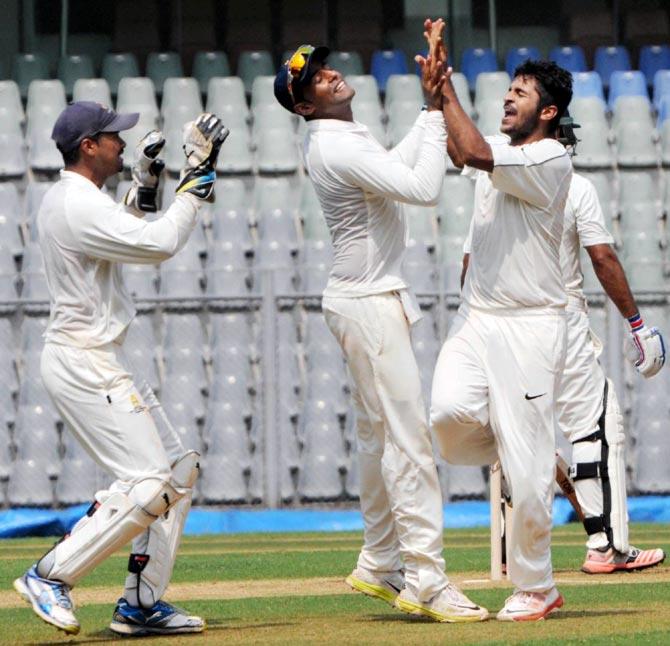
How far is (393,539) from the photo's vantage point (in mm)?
6883

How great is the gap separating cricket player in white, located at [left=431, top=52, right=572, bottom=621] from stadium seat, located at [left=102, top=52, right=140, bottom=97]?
1072 cm

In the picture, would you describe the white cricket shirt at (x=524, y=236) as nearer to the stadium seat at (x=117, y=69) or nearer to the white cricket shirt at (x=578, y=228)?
the white cricket shirt at (x=578, y=228)

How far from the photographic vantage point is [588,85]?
1650cm

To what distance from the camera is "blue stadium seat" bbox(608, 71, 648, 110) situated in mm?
16578

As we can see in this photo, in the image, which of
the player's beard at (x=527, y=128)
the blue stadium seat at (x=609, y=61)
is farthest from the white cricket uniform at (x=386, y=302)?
the blue stadium seat at (x=609, y=61)

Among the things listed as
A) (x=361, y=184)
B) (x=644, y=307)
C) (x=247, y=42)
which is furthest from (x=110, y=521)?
(x=247, y=42)

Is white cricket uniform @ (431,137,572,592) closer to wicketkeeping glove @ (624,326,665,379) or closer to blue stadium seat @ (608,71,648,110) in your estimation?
wicketkeeping glove @ (624,326,665,379)

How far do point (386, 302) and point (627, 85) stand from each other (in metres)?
10.8

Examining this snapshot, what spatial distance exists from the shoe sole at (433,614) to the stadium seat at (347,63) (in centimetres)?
1104

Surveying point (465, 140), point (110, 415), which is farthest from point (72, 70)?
point (465, 140)

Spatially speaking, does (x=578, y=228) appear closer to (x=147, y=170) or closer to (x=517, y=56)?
(x=147, y=170)

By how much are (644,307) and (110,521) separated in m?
8.90

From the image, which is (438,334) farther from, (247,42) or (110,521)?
(110,521)

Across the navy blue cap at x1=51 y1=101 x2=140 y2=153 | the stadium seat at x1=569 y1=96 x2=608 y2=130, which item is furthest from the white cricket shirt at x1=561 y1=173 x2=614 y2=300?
the stadium seat at x1=569 y1=96 x2=608 y2=130
